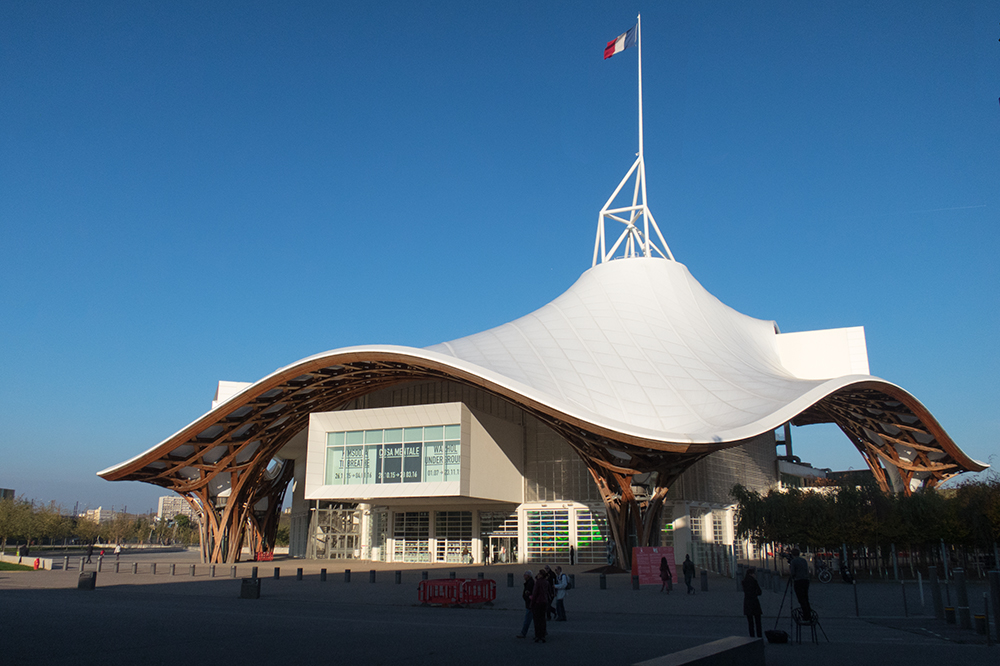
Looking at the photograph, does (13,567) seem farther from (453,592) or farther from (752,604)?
(752,604)

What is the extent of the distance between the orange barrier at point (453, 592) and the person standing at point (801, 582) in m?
7.91

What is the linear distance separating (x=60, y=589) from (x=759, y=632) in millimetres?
21549

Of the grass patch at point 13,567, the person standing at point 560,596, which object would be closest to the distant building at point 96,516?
the grass patch at point 13,567

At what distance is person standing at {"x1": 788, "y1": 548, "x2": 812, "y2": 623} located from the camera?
496 inches

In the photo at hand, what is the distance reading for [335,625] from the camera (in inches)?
567

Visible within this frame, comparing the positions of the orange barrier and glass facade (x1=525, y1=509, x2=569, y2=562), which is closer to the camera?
the orange barrier

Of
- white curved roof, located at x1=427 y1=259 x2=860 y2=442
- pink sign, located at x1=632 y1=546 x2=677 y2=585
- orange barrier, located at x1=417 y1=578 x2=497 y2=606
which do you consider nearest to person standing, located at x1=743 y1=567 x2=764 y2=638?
orange barrier, located at x1=417 y1=578 x2=497 y2=606

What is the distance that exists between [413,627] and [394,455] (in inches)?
902

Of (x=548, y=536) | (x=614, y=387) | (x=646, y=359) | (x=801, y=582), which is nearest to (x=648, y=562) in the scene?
(x=614, y=387)

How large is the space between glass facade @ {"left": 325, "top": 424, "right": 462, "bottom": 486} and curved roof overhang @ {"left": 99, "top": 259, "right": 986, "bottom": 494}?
291 centimetres

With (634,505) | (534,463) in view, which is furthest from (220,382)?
(634,505)

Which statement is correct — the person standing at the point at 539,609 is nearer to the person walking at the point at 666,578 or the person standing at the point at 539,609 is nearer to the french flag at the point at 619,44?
the person walking at the point at 666,578

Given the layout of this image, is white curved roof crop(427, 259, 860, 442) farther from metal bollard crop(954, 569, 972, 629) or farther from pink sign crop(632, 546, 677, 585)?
metal bollard crop(954, 569, 972, 629)

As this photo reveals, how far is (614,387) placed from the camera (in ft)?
108
